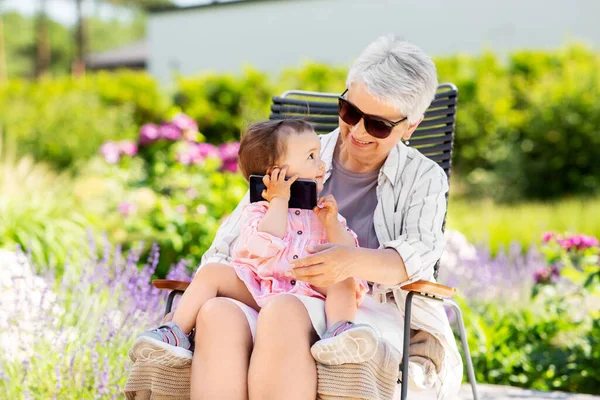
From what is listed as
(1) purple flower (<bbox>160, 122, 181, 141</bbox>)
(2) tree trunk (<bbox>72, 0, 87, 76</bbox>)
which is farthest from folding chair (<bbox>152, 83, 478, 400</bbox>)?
(2) tree trunk (<bbox>72, 0, 87, 76</bbox>)

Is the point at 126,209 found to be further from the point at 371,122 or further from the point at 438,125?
the point at 371,122

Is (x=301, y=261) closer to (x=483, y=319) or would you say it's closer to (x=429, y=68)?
(x=429, y=68)

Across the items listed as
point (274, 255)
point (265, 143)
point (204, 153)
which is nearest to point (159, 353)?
point (274, 255)

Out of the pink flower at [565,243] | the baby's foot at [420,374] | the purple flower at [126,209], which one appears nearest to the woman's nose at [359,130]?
the baby's foot at [420,374]

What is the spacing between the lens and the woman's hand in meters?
2.10

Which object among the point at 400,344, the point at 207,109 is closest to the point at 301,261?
the point at 400,344

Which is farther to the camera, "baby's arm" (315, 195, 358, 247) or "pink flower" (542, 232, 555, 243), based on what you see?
"pink flower" (542, 232, 555, 243)

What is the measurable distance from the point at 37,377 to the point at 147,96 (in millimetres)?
11428

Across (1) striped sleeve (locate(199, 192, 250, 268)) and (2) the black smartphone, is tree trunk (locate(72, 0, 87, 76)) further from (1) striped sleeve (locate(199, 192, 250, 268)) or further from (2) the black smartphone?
(2) the black smartphone

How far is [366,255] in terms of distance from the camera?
7.16 ft

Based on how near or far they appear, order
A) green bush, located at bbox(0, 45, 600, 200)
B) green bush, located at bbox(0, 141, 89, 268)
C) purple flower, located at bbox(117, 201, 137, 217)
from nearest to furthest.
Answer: green bush, located at bbox(0, 141, 89, 268)
purple flower, located at bbox(117, 201, 137, 217)
green bush, located at bbox(0, 45, 600, 200)

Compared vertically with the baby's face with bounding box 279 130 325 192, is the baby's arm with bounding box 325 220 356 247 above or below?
below

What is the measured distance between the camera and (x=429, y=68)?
8.08ft

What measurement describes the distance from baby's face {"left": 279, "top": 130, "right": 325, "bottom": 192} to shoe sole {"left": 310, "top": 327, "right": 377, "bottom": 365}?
1.91ft
